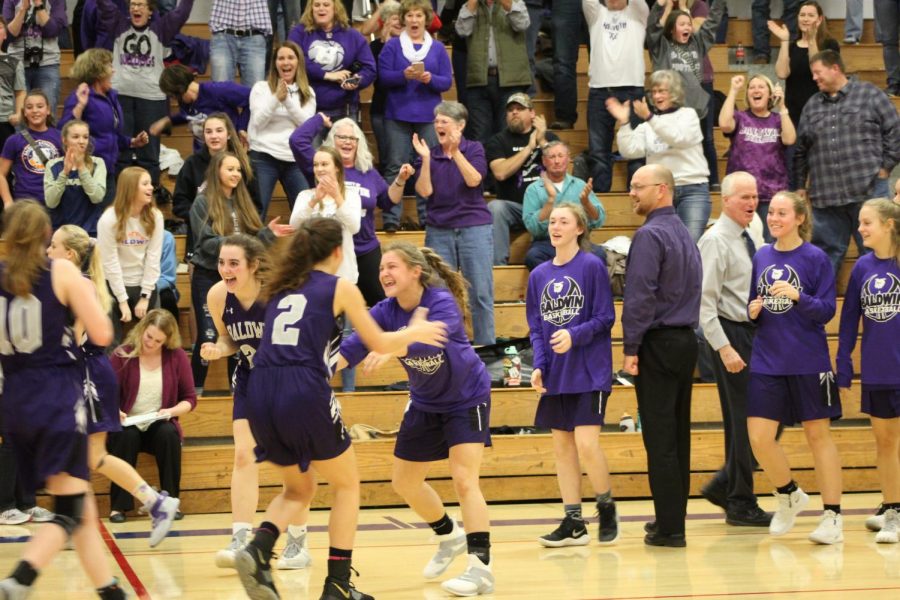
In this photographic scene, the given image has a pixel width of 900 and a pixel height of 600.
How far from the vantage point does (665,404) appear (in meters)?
6.00

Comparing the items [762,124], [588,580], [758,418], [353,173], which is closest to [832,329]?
[762,124]

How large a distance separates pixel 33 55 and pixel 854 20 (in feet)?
25.4

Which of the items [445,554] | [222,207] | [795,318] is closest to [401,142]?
[222,207]

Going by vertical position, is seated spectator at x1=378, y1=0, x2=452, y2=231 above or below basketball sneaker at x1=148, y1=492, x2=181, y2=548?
above

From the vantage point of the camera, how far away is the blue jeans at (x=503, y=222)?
9336mm

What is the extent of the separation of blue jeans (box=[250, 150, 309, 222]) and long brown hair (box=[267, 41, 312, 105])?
1.58 ft

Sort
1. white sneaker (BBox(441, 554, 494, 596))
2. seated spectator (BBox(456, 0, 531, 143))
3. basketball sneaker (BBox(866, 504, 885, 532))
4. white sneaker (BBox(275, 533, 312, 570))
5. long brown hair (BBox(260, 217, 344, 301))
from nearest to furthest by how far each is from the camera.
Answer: long brown hair (BBox(260, 217, 344, 301))
white sneaker (BBox(441, 554, 494, 596))
white sneaker (BBox(275, 533, 312, 570))
basketball sneaker (BBox(866, 504, 885, 532))
seated spectator (BBox(456, 0, 531, 143))

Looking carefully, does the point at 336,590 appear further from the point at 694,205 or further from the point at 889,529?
the point at 694,205

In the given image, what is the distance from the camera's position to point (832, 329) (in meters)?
9.31

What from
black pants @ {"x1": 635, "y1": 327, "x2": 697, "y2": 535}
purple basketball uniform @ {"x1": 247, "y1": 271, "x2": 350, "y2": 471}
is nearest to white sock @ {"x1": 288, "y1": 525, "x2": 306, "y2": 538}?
purple basketball uniform @ {"x1": 247, "y1": 271, "x2": 350, "y2": 471}

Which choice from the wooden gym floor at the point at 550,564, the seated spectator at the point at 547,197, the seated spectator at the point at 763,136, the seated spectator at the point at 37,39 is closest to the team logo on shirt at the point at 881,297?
the wooden gym floor at the point at 550,564

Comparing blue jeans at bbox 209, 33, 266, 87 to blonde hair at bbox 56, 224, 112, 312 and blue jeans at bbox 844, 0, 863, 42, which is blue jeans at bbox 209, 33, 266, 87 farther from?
blue jeans at bbox 844, 0, 863, 42

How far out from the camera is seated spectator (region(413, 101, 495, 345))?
335 inches

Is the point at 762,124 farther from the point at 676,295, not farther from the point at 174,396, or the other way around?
the point at 174,396
